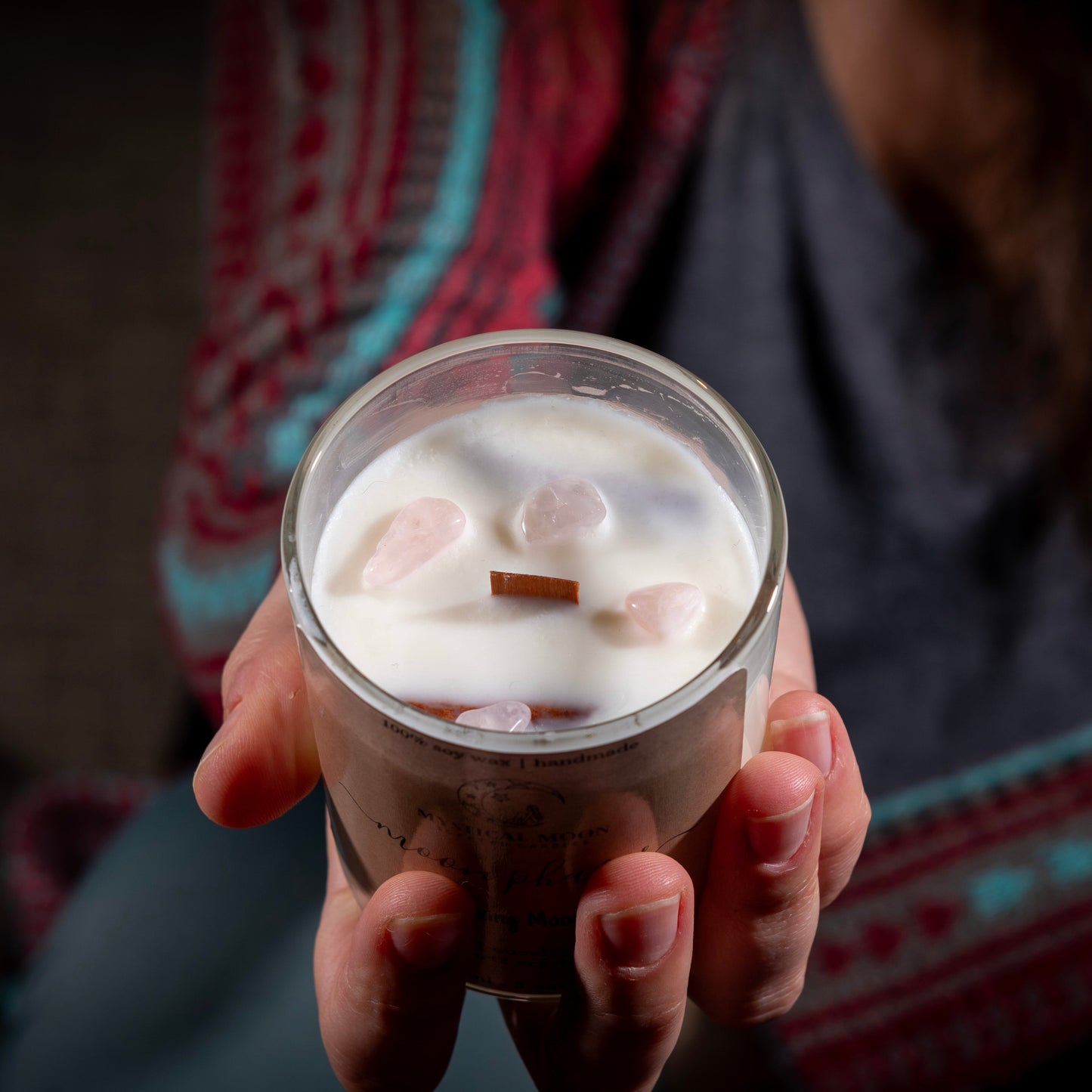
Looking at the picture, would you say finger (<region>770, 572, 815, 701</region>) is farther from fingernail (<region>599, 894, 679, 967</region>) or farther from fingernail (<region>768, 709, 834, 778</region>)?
fingernail (<region>599, 894, 679, 967</region>)

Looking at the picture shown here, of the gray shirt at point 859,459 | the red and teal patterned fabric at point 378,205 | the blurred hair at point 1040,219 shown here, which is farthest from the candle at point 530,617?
the blurred hair at point 1040,219

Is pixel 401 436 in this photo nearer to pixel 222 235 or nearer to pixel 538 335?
pixel 538 335

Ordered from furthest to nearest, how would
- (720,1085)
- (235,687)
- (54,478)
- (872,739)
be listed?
(54,478) → (872,739) → (720,1085) → (235,687)

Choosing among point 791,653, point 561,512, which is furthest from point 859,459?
point 561,512

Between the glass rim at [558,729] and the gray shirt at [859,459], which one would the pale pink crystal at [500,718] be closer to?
the glass rim at [558,729]

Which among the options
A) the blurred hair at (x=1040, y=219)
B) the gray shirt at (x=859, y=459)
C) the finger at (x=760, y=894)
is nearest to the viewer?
the finger at (x=760, y=894)

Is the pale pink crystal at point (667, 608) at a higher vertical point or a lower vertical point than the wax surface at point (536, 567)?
higher

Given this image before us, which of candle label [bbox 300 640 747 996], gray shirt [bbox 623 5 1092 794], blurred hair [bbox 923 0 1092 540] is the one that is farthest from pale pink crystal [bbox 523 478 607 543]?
blurred hair [bbox 923 0 1092 540]

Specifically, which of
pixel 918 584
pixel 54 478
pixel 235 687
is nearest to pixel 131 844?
pixel 235 687
